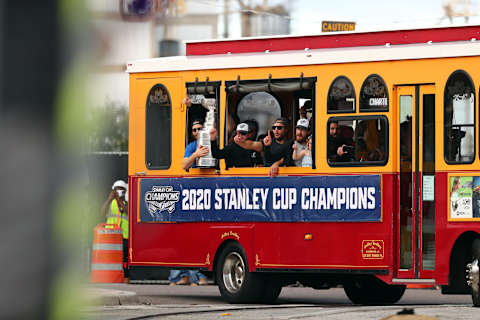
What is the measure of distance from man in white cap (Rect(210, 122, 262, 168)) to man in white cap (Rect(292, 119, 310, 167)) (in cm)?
71

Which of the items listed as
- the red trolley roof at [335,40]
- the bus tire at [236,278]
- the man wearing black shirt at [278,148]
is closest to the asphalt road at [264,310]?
the bus tire at [236,278]

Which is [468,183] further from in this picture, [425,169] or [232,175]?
[232,175]

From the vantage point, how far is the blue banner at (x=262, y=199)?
12.1 metres

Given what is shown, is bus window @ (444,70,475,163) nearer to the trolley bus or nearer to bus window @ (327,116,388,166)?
the trolley bus

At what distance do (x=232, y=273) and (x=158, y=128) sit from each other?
226 cm

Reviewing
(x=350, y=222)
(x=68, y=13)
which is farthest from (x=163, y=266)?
(x=68, y=13)

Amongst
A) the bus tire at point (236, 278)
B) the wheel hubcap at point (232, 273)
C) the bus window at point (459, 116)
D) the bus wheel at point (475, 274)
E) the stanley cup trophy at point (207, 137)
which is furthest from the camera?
the stanley cup trophy at point (207, 137)

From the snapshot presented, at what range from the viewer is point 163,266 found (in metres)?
13.6

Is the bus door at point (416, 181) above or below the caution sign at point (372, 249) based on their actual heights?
above

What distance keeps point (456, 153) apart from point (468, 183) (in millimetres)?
382

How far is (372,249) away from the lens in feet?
39.3

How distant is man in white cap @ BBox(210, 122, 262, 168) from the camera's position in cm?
1295

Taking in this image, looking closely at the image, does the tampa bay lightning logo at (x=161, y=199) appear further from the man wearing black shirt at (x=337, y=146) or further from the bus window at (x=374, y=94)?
the bus window at (x=374, y=94)

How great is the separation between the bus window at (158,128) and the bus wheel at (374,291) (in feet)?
9.91
